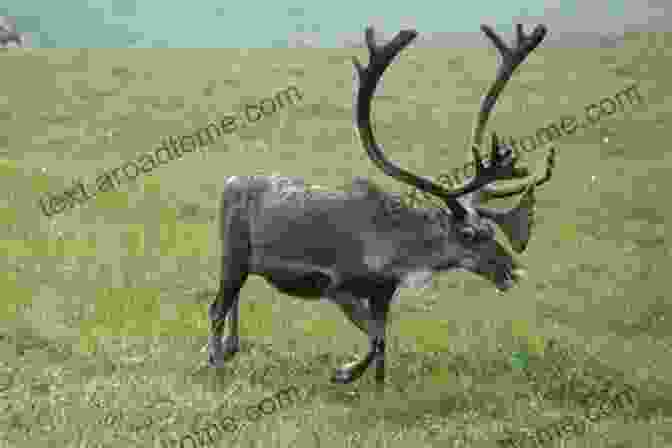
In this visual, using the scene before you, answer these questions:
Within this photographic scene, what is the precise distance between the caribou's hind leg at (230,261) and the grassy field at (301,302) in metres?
0.38

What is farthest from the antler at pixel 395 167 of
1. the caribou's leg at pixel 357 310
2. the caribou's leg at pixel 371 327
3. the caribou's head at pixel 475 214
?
the caribou's leg at pixel 357 310

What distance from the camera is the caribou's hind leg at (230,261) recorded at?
8320 millimetres

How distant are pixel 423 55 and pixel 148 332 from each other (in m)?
29.4

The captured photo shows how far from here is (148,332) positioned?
31.9 feet

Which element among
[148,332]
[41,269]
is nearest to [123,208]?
[41,269]

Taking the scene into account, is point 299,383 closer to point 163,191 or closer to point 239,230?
point 239,230

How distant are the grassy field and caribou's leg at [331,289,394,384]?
0.63ft

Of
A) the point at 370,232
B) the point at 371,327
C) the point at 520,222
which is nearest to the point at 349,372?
the point at 371,327

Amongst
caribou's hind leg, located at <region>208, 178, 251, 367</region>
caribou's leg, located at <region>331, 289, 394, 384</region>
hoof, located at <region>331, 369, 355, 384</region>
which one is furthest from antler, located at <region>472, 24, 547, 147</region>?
hoof, located at <region>331, 369, 355, 384</region>

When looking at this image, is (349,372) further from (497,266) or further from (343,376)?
(497,266)

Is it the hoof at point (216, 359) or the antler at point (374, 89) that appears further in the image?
the hoof at point (216, 359)

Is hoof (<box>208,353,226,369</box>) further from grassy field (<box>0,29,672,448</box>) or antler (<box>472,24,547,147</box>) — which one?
antler (<box>472,24,547,147</box>)

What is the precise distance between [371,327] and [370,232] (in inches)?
39.6

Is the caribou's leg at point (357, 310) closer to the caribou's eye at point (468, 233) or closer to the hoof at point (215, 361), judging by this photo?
the caribou's eye at point (468, 233)
